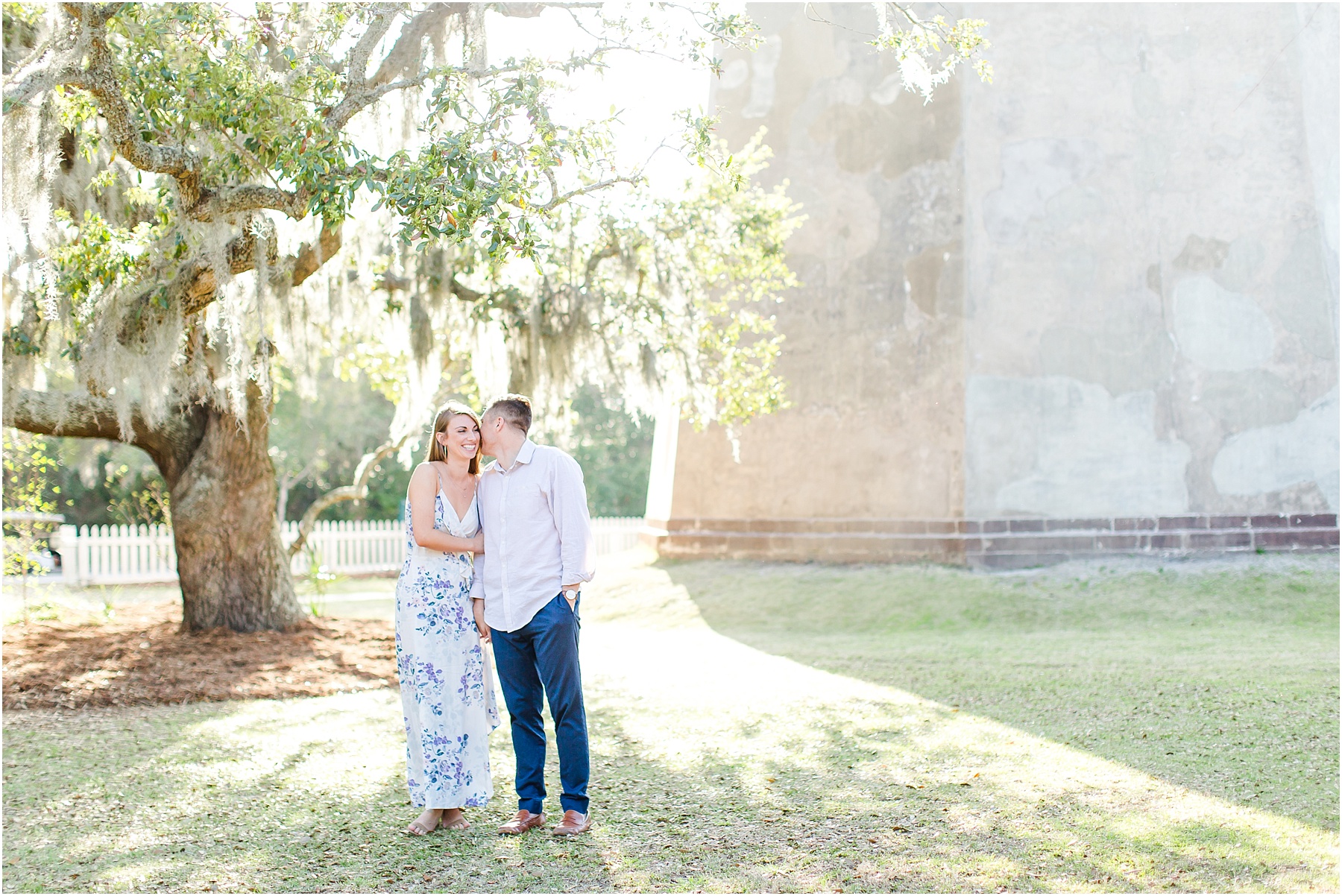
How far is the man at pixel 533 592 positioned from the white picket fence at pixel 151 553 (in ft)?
37.5

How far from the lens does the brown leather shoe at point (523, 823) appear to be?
160 inches

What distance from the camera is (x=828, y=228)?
40.8ft

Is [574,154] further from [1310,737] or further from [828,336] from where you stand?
[828,336]

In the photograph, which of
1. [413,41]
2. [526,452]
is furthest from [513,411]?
[413,41]

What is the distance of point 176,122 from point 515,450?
322 cm

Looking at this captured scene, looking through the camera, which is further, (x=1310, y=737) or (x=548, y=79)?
(x=548, y=79)

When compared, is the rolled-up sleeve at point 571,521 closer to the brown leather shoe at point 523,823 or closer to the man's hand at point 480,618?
the man's hand at point 480,618

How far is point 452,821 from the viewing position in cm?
420

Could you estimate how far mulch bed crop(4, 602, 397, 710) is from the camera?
280 inches

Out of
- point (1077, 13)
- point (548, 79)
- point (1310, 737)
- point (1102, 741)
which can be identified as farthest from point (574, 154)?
point (1077, 13)

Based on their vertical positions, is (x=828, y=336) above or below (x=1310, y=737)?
above

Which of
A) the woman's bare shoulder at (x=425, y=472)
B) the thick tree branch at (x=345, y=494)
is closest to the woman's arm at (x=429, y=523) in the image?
the woman's bare shoulder at (x=425, y=472)

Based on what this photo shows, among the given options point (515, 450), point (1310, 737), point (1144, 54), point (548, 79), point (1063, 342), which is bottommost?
point (1310, 737)

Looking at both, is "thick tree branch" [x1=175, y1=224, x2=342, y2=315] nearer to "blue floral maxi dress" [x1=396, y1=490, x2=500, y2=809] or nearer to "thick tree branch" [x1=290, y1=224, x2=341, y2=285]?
"thick tree branch" [x1=290, y1=224, x2=341, y2=285]
